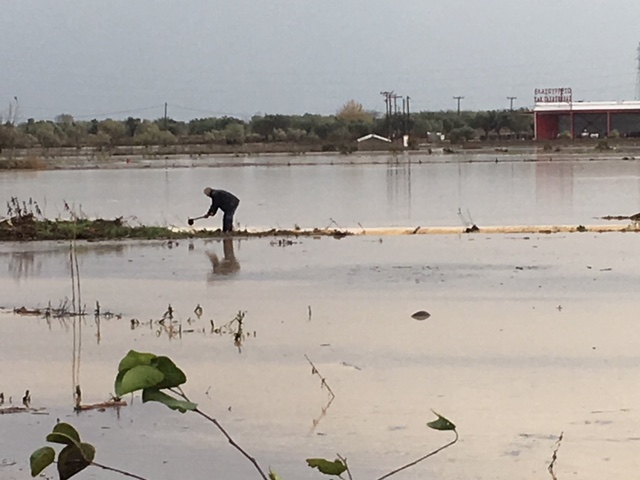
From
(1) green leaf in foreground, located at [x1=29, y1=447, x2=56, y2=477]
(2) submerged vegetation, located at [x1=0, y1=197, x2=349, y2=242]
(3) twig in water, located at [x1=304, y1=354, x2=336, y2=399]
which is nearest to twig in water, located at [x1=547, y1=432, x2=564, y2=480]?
(3) twig in water, located at [x1=304, y1=354, x2=336, y2=399]

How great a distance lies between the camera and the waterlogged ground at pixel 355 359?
7629mm

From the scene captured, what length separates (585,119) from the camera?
102 meters

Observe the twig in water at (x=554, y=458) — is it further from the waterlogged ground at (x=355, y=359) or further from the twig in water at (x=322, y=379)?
the twig in water at (x=322, y=379)

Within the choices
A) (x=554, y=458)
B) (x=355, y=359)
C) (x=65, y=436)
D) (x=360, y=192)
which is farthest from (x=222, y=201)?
(x=65, y=436)

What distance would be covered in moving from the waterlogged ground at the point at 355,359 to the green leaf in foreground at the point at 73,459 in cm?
338

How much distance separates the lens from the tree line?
105812 mm

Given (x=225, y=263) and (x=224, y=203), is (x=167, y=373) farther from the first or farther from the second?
(x=224, y=203)

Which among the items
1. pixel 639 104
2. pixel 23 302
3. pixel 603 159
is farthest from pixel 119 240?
pixel 639 104

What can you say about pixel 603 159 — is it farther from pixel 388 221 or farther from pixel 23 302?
pixel 23 302

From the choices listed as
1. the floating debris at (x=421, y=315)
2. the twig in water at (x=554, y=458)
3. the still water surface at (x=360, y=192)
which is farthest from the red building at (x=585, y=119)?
the twig in water at (x=554, y=458)

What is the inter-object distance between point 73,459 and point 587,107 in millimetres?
98743

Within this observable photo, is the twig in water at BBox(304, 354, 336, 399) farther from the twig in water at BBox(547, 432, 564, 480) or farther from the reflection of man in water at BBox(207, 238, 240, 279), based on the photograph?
the reflection of man in water at BBox(207, 238, 240, 279)

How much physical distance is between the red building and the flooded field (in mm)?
76256

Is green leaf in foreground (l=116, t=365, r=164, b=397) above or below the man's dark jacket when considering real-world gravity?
above
